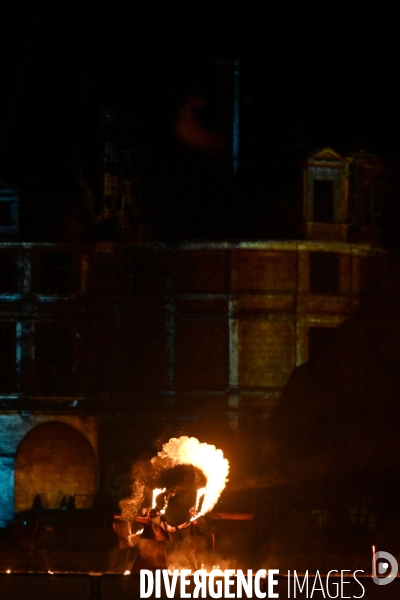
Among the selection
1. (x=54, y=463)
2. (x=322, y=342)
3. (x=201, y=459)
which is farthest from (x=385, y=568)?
(x=54, y=463)

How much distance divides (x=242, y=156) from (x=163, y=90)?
3.70m

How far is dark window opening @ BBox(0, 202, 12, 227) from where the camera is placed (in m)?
43.2

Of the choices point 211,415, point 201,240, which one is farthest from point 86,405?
point 201,240

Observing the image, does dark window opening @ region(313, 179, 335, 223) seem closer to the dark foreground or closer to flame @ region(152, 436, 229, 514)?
flame @ region(152, 436, 229, 514)

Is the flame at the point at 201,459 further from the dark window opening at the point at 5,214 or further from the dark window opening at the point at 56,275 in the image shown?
the dark window opening at the point at 5,214

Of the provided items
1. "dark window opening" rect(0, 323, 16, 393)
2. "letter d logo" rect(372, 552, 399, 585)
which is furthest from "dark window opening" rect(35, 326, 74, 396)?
"letter d logo" rect(372, 552, 399, 585)

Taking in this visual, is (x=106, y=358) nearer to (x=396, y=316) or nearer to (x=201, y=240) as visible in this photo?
(x=201, y=240)

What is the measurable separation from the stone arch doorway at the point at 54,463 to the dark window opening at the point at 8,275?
497 cm

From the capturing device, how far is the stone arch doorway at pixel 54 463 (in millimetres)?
43625

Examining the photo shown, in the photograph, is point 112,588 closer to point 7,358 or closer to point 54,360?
point 54,360

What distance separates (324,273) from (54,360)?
10.1 m

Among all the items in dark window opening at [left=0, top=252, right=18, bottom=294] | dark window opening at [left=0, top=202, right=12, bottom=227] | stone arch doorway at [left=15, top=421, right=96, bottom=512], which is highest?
dark window opening at [left=0, top=202, right=12, bottom=227]

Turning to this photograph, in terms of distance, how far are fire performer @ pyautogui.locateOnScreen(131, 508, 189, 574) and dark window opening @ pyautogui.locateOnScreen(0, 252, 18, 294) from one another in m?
21.2

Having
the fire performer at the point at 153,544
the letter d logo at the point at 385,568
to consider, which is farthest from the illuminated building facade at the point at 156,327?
the fire performer at the point at 153,544
